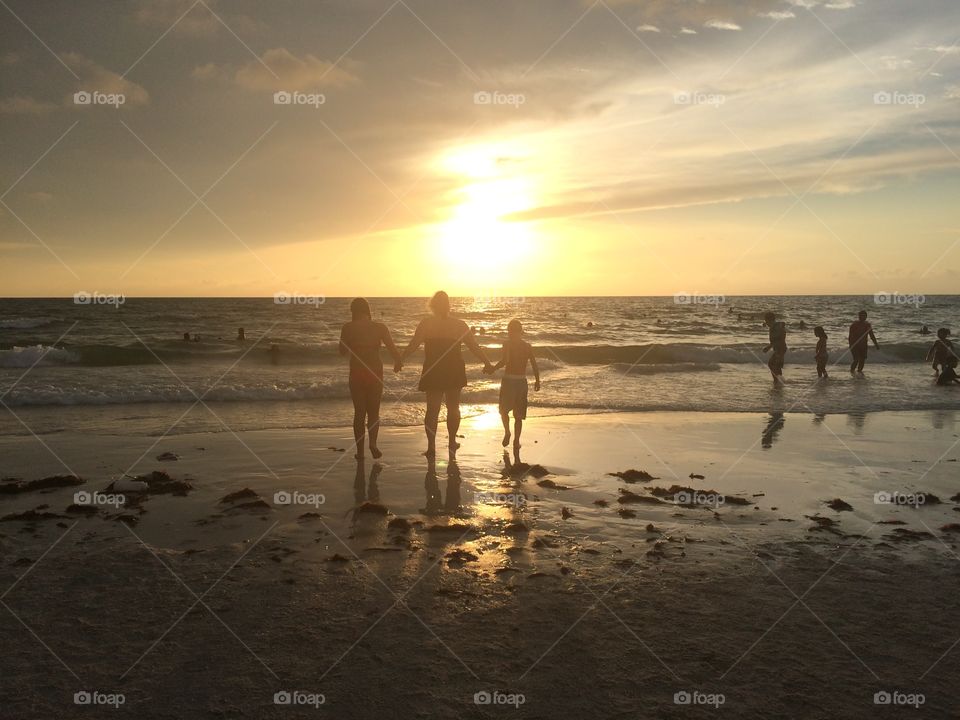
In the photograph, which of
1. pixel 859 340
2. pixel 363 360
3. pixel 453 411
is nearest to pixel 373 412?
pixel 363 360

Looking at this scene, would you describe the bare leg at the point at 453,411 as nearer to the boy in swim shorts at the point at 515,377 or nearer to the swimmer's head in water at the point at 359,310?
the boy in swim shorts at the point at 515,377

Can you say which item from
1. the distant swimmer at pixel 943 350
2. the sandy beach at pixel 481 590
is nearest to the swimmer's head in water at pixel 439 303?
the sandy beach at pixel 481 590

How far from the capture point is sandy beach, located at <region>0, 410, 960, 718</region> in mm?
4008

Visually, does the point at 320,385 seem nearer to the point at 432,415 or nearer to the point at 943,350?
the point at 432,415

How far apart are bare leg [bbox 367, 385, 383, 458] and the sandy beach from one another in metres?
0.58

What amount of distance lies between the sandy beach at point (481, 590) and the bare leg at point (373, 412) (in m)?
0.58

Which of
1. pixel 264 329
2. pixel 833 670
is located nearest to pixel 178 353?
pixel 264 329

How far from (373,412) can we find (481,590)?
5.64 metres

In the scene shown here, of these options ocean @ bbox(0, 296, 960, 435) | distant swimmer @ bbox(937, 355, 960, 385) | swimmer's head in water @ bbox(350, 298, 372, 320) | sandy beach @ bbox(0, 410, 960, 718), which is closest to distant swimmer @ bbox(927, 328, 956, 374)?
distant swimmer @ bbox(937, 355, 960, 385)

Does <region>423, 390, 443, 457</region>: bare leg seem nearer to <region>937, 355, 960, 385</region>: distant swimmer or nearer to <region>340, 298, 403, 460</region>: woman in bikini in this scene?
<region>340, 298, 403, 460</region>: woman in bikini

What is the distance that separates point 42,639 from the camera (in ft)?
14.9

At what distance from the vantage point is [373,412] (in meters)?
10.7

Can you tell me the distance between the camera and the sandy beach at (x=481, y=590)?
4.01m

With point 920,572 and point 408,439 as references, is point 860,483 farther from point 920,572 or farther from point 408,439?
point 408,439
